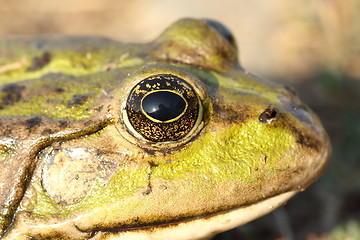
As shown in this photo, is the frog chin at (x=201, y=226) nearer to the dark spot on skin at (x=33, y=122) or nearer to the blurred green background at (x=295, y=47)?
the dark spot on skin at (x=33, y=122)

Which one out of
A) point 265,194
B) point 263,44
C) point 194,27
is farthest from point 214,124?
point 263,44

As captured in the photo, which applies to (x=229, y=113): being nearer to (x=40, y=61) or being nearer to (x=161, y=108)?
(x=161, y=108)

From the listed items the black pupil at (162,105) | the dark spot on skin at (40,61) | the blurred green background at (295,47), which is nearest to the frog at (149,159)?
the black pupil at (162,105)

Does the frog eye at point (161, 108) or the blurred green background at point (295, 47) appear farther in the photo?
the blurred green background at point (295, 47)

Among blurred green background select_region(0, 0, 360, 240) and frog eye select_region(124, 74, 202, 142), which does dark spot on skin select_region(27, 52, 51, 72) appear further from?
blurred green background select_region(0, 0, 360, 240)

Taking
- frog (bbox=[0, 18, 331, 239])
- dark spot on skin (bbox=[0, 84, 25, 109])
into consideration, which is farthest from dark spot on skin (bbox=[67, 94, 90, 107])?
dark spot on skin (bbox=[0, 84, 25, 109])

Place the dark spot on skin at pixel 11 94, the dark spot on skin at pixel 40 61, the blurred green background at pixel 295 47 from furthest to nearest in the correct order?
1. the blurred green background at pixel 295 47
2. the dark spot on skin at pixel 40 61
3. the dark spot on skin at pixel 11 94
